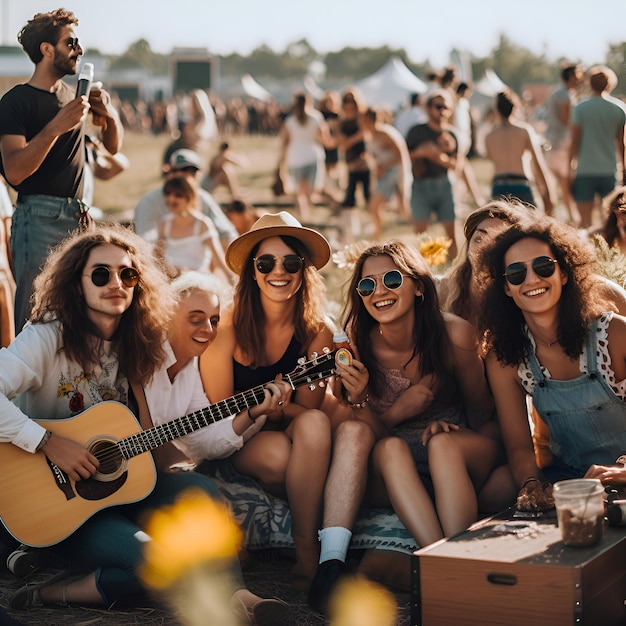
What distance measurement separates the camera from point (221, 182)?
14.2m

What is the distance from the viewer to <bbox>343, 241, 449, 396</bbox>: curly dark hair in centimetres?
448

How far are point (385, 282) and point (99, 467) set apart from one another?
1.36 metres

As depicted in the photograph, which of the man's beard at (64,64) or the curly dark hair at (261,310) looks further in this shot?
the man's beard at (64,64)

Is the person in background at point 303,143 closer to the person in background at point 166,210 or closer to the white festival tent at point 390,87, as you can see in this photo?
the person in background at point 166,210

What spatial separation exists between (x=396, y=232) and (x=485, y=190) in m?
6.40

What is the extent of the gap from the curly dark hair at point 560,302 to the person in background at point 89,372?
50.9 inches

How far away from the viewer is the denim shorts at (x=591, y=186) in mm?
9977

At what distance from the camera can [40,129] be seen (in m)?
5.43

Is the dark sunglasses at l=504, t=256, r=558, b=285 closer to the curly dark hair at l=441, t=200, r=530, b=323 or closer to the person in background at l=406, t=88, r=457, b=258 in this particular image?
the curly dark hair at l=441, t=200, r=530, b=323

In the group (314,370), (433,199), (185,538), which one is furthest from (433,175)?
(185,538)

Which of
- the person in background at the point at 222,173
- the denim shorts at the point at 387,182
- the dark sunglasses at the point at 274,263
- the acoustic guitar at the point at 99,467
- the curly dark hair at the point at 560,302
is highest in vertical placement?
the person in background at the point at 222,173

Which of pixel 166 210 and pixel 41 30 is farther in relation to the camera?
pixel 166 210

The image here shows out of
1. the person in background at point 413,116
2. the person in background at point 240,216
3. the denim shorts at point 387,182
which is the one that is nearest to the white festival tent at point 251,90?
the person in background at point 413,116

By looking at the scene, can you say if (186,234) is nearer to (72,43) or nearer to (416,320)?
(72,43)
